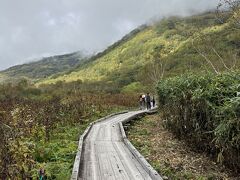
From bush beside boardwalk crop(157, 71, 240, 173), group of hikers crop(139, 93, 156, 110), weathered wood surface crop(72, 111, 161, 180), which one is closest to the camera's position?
bush beside boardwalk crop(157, 71, 240, 173)

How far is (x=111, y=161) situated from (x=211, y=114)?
12.5ft

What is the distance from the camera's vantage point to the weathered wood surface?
11.0 meters

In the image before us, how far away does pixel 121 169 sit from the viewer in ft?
38.9

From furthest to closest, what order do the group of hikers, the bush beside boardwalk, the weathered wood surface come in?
1. the group of hikers
2. the weathered wood surface
3. the bush beside boardwalk

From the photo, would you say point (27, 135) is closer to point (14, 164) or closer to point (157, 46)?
point (14, 164)

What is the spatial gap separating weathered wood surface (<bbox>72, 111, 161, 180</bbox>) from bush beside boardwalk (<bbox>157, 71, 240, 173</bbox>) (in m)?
2.40

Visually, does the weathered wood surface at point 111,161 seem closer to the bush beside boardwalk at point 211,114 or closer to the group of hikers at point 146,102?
the bush beside boardwalk at point 211,114

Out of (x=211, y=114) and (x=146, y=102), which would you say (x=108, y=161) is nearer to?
(x=211, y=114)

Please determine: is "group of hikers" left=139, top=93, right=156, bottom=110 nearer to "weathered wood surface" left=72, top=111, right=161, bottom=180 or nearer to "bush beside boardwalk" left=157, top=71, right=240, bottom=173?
"bush beside boardwalk" left=157, top=71, right=240, bottom=173

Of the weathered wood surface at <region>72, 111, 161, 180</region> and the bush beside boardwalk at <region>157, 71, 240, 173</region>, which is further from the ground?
the bush beside boardwalk at <region>157, 71, 240, 173</region>

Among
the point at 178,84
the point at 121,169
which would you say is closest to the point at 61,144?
the point at 121,169

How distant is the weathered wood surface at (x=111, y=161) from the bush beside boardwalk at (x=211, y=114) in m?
2.40

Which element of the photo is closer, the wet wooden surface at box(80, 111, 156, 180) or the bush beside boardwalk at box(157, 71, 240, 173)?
the bush beside boardwalk at box(157, 71, 240, 173)

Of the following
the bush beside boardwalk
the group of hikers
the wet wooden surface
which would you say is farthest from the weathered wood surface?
the group of hikers
